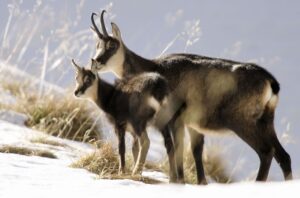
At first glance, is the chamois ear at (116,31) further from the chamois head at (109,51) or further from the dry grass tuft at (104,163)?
the dry grass tuft at (104,163)

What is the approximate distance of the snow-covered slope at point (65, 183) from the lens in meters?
2.68

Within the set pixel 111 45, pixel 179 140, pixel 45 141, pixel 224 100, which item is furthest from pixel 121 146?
pixel 45 141

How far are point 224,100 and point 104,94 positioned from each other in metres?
1.29

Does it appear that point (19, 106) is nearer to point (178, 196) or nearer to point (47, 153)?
point (47, 153)

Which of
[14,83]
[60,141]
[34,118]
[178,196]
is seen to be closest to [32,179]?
[178,196]

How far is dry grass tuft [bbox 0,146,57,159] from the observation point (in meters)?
6.79

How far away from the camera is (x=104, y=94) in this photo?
686 centimetres

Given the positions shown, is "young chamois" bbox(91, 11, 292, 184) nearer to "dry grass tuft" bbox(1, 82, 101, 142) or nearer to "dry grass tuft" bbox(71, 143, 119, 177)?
"dry grass tuft" bbox(71, 143, 119, 177)

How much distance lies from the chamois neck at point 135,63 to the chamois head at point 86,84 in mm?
418

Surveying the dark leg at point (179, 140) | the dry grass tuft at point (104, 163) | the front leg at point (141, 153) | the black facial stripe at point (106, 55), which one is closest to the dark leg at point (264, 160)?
the dark leg at point (179, 140)

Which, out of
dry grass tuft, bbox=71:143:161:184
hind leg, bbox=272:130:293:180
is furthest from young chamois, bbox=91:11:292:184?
dry grass tuft, bbox=71:143:161:184

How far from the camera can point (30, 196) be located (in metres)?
3.67

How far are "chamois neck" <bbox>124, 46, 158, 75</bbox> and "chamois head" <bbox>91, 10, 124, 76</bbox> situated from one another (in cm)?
7

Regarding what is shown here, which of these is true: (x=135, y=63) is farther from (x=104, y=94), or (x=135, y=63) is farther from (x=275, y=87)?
(x=275, y=87)
